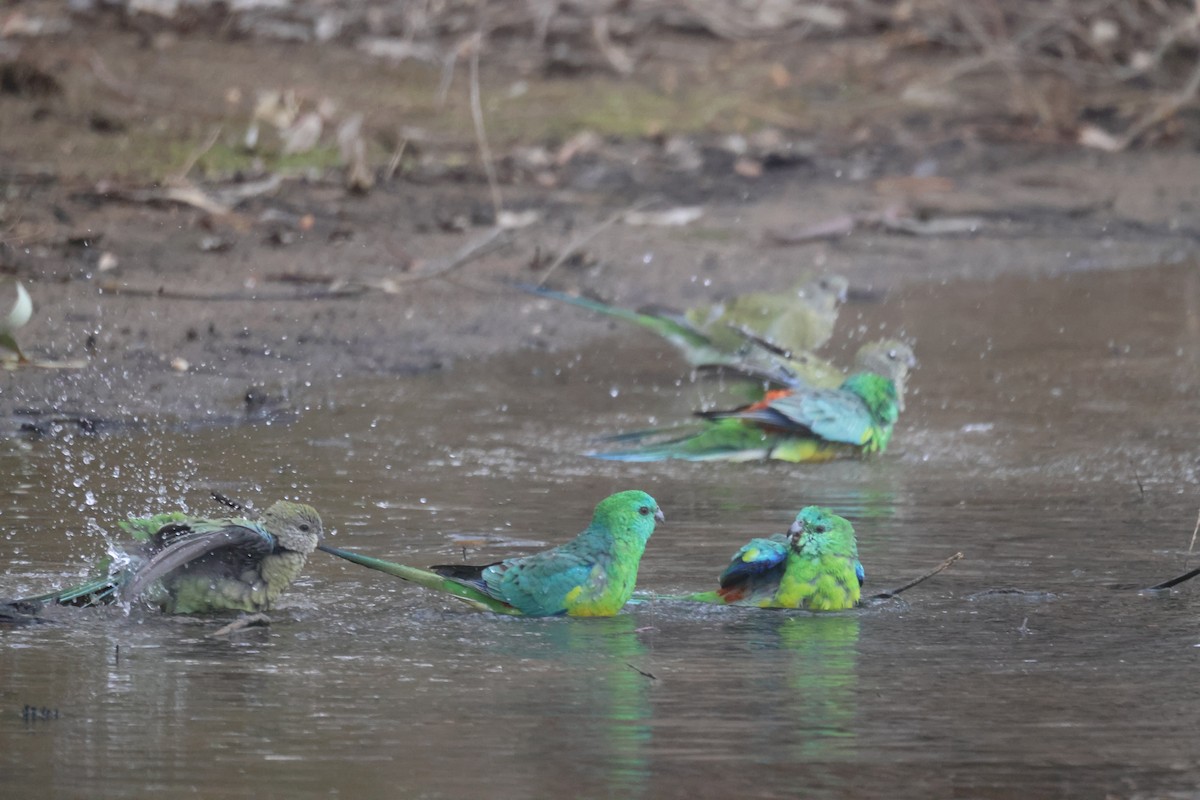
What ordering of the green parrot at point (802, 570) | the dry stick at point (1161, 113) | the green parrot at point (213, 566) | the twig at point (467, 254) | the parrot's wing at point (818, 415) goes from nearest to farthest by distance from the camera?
the green parrot at point (213, 566) < the green parrot at point (802, 570) < the parrot's wing at point (818, 415) < the twig at point (467, 254) < the dry stick at point (1161, 113)

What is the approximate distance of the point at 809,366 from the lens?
6.44 metres

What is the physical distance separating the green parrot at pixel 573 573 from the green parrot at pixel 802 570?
26cm

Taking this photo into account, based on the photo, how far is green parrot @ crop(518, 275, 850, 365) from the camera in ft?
22.2

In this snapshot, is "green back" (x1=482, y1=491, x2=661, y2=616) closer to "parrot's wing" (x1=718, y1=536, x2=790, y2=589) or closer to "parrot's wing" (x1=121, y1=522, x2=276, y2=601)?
"parrot's wing" (x1=718, y1=536, x2=790, y2=589)

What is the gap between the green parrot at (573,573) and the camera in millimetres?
3957

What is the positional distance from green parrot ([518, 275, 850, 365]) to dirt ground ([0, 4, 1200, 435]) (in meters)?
0.56

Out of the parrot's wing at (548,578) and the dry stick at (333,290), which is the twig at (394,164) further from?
the parrot's wing at (548,578)

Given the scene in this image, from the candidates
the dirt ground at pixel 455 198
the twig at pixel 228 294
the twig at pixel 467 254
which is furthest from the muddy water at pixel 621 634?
the twig at pixel 467 254

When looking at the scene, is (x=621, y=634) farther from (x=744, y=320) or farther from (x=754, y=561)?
(x=744, y=320)

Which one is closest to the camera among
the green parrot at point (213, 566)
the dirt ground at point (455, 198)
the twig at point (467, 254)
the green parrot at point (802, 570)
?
the green parrot at point (213, 566)

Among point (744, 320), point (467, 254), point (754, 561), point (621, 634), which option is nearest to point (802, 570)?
point (754, 561)

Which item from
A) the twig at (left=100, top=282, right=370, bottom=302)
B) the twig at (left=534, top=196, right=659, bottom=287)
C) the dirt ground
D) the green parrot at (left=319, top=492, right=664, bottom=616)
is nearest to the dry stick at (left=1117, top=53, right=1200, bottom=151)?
the dirt ground

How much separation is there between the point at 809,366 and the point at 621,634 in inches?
106

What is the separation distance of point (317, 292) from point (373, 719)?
14.4ft
